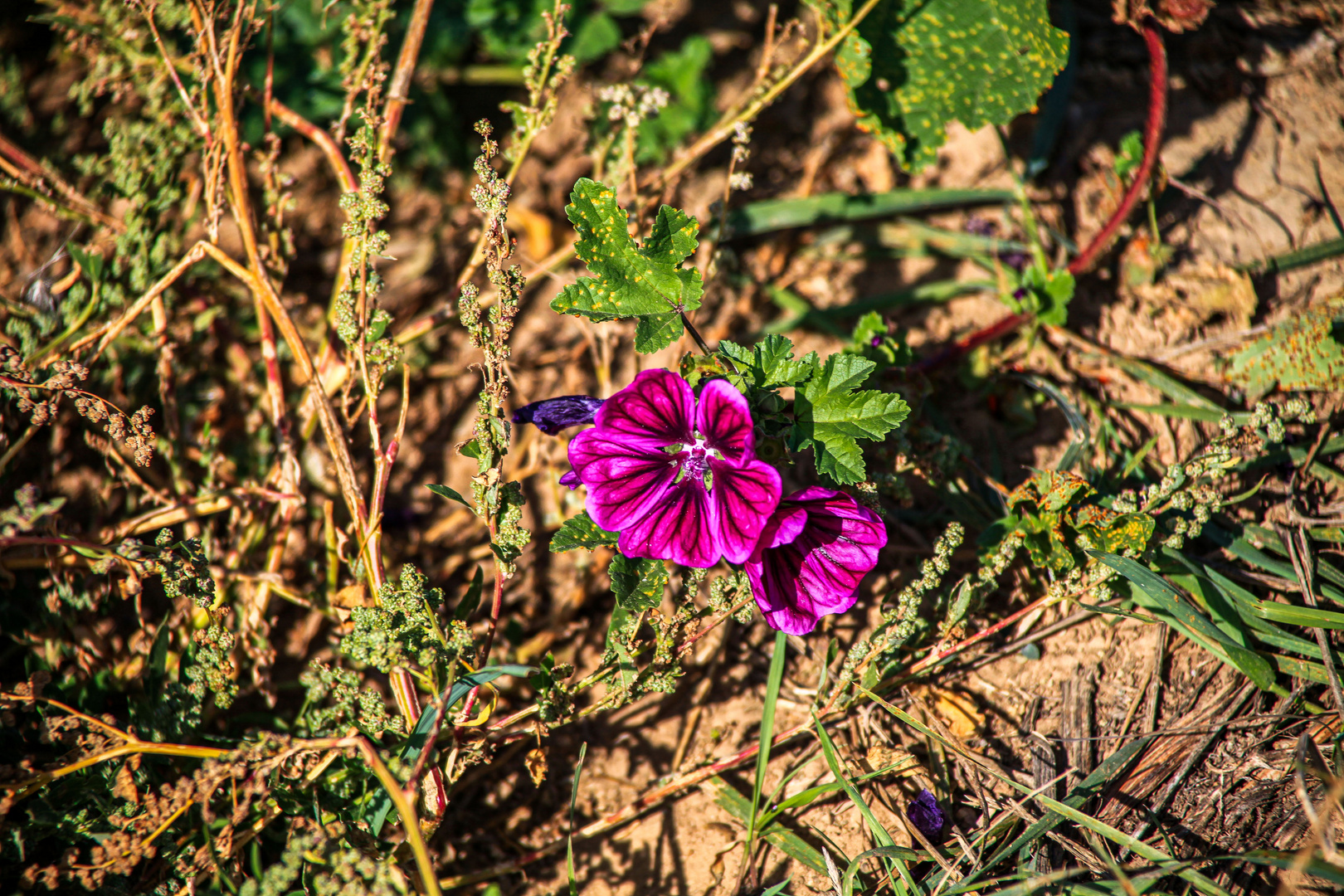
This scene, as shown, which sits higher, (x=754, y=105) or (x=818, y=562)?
(x=754, y=105)

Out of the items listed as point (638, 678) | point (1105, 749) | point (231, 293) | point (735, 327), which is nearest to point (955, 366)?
point (735, 327)

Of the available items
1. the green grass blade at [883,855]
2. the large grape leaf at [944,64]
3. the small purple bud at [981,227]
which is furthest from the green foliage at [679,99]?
the green grass blade at [883,855]

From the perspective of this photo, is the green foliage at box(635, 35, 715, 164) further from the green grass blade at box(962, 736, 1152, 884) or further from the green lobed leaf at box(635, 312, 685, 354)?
the green grass blade at box(962, 736, 1152, 884)

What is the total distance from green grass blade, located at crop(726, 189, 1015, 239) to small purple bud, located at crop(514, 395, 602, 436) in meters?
1.37

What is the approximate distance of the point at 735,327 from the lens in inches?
116

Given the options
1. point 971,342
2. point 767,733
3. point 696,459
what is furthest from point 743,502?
point 971,342

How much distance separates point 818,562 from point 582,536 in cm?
55

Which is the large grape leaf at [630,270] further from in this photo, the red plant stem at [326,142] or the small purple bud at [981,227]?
the small purple bud at [981,227]

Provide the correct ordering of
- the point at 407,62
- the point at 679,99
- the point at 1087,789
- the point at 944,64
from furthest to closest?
the point at 679,99 < the point at 944,64 < the point at 407,62 < the point at 1087,789

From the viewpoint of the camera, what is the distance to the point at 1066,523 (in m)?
2.11

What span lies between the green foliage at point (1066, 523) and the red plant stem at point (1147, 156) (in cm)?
101

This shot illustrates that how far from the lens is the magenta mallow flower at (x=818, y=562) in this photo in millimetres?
1823

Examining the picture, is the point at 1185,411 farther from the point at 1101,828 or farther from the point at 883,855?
the point at 883,855

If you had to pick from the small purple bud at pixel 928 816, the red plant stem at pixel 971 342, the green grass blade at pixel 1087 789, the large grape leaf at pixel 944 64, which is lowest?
the small purple bud at pixel 928 816
